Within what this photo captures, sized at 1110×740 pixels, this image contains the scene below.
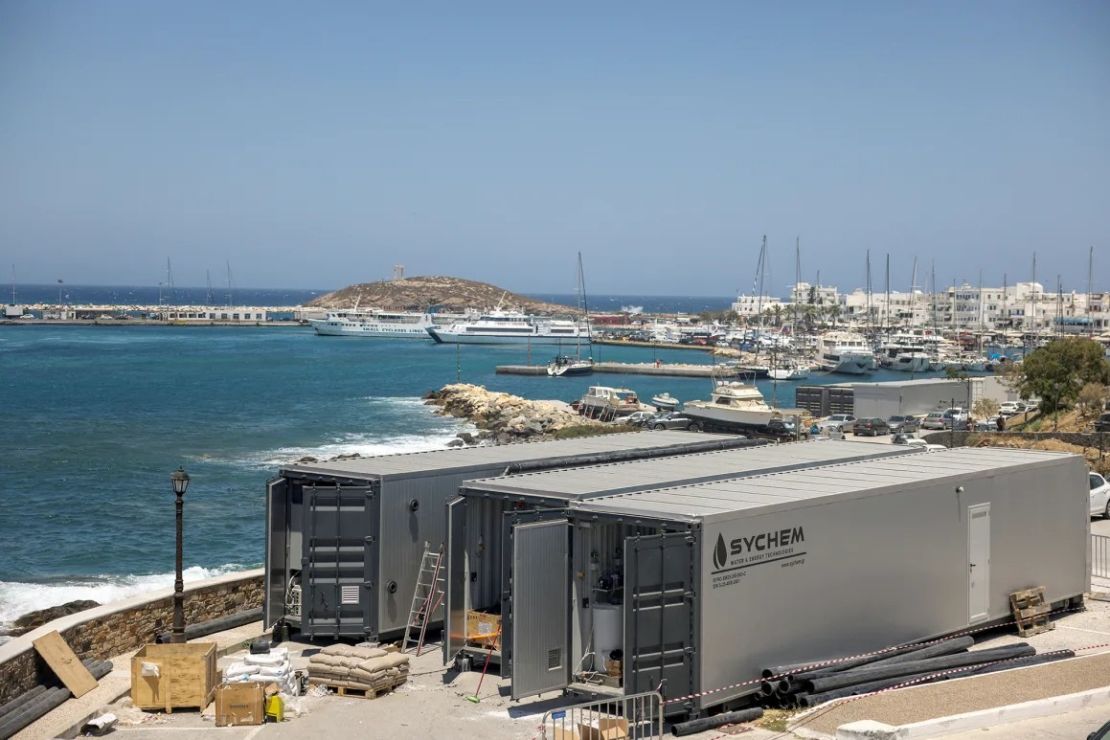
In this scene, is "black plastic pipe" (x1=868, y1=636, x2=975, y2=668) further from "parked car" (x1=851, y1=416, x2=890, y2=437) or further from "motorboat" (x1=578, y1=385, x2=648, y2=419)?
"motorboat" (x1=578, y1=385, x2=648, y2=419)

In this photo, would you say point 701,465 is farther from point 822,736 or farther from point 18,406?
point 18,406

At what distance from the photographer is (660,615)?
1130 centimetres

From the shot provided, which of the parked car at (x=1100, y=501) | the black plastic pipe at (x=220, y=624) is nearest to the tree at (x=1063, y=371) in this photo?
the parked car at (x=1100, y=501)

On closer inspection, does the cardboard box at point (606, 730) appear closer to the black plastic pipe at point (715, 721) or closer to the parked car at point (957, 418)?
→ the black plastic pipe at point (715, 721)

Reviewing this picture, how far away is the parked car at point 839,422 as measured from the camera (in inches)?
1922

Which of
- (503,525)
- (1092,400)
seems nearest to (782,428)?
(1092,400)

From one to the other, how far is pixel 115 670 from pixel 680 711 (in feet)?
20.8

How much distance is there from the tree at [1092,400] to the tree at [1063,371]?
4.74ft

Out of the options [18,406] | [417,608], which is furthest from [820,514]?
[18,406]

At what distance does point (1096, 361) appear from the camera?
4500cm

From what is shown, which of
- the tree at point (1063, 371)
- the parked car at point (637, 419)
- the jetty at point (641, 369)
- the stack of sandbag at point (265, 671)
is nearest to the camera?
the stack of sandbag at point (265, 671)

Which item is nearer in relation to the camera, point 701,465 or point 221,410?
point 701,465

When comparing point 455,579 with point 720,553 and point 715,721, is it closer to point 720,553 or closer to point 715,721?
point 720,553

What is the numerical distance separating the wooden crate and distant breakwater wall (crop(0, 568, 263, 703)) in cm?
110
